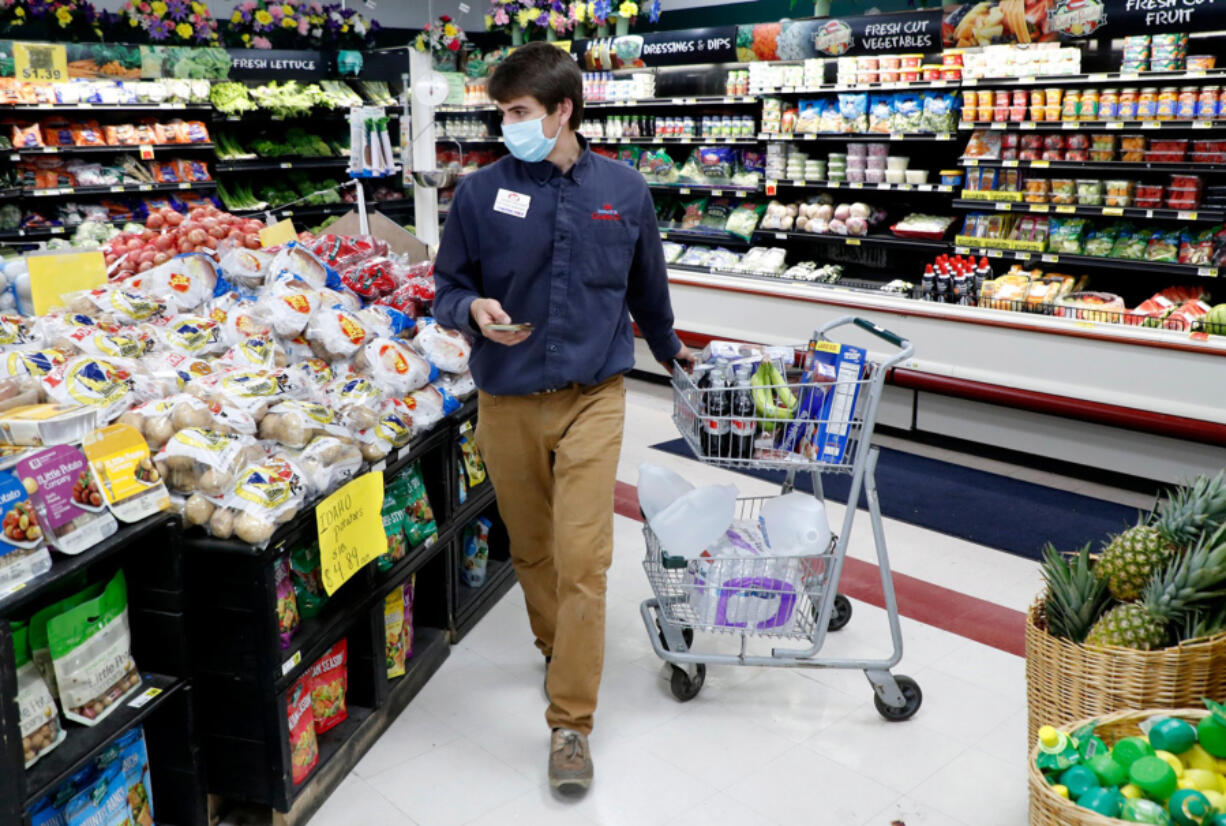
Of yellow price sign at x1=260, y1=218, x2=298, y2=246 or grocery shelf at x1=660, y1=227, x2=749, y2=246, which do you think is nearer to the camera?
yellow price sign at x1=260, y1=218, x2=298, y2=246

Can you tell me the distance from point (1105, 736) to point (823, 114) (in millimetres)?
5108

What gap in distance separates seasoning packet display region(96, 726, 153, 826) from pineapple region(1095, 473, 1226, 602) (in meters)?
2.13

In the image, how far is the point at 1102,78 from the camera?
16.5 ft

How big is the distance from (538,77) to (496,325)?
0.62m

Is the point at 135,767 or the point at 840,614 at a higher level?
the point at 135,767

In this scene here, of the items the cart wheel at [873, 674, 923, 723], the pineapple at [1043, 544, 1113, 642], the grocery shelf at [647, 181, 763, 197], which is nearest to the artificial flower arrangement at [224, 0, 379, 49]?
the grocery shelf at [647, 181, 763, 197]

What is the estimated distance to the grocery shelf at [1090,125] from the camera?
4.78 meters

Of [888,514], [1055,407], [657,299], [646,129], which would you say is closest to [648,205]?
[657,299]

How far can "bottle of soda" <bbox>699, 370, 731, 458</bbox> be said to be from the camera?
2754 mm

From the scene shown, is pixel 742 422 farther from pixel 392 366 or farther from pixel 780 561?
pixel 392 366

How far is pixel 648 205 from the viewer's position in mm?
2764

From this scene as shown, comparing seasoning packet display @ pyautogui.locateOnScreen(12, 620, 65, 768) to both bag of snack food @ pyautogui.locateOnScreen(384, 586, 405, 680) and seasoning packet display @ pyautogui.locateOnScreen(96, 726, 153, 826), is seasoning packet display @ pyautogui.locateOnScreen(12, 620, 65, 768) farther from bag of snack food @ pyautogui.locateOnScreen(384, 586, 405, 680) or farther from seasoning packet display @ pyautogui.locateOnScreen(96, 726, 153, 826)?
bag of snack food @ pyautogui.locateOnScreen(384, 586, 405, 680)

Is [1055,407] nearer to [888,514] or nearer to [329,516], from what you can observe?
[888,514]

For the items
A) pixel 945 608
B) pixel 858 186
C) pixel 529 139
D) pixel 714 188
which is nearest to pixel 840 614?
pixel 945 608
